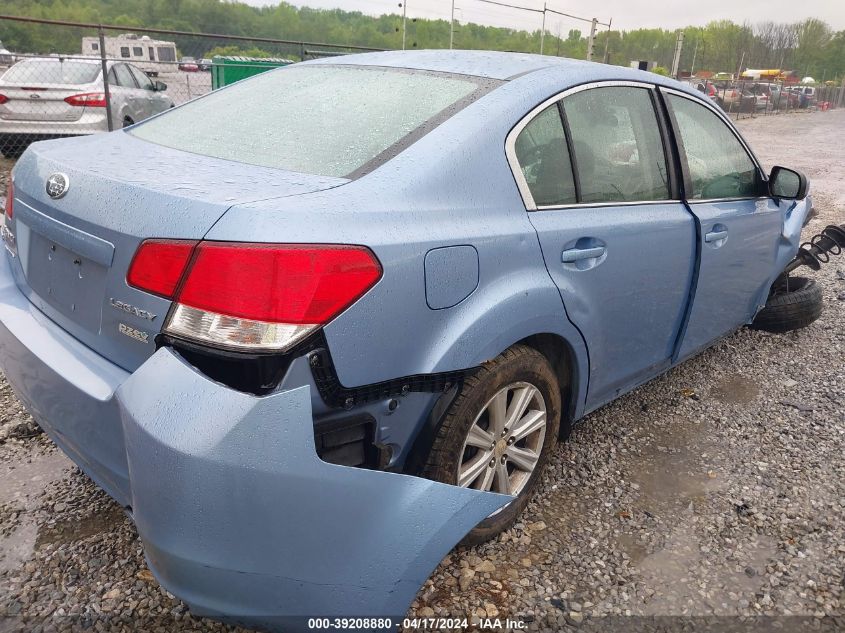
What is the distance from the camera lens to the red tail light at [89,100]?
9.16m

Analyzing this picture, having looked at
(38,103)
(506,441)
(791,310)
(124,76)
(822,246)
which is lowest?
(791,310)

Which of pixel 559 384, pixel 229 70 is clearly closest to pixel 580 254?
pixel 559 384

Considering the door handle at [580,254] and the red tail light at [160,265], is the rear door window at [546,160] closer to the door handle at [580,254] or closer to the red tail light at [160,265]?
the door handle at [580,254]

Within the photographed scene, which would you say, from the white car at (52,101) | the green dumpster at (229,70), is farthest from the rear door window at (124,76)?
the green dumpster at (229,70)

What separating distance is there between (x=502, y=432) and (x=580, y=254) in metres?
0.67

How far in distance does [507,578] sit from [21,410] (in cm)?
238

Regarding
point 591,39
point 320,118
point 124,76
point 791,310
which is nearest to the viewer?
point 320,118

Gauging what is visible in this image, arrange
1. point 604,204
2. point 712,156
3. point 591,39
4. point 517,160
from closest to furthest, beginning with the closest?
point 517,160 → point 604,204 → point 712,156 → point 591,39

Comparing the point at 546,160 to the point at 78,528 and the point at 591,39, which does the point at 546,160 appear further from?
the point at 591,39

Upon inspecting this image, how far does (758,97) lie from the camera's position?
117 feet

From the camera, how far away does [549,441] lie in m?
2.60

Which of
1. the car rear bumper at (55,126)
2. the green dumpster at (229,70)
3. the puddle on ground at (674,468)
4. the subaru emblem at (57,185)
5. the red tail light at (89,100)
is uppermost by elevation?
Result: the green dumpster at (229,70)

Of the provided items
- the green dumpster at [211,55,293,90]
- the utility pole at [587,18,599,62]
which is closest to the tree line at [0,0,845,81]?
the utility pole at [587,18,599,62]

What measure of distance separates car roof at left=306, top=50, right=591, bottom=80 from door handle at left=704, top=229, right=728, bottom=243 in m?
0.95
